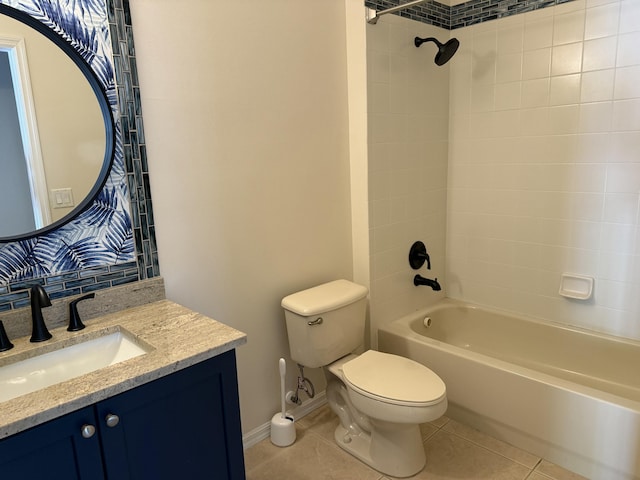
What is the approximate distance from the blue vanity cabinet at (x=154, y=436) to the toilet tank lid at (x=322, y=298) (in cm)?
63

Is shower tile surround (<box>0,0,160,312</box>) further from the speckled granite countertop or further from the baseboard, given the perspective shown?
the baseboard

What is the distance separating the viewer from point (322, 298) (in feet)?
6.85

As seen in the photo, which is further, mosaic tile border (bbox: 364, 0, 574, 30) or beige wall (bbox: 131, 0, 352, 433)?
mosaic tile border (bbox: 364, 0, 574, 30)

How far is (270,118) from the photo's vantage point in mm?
2010

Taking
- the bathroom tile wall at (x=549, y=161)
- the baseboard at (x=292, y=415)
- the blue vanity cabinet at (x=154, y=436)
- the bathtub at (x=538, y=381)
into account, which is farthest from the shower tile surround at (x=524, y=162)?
the blue vanity cabinet at (x=154, y=436)

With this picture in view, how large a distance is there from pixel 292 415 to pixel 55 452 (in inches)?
53.3

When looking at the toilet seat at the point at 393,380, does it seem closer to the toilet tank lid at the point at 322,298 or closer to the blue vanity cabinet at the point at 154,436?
the toilet tank lid at the point at 322,298

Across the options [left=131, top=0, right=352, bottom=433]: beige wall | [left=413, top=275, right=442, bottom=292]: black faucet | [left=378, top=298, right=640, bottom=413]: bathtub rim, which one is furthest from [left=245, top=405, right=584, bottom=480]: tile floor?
[left=413, top=275, right=442, bottom=292]: black faucet

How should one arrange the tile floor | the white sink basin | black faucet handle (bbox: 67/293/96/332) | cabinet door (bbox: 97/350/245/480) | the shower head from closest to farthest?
cabinet door (bbox: 97/350/245/480) < the white sink basin < black faucet handle (bbox: 67/293/96/332) < the tile floor < the shower head

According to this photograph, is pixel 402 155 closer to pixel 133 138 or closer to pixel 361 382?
pixel 361 382

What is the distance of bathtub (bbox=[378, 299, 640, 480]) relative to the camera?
1.82 m

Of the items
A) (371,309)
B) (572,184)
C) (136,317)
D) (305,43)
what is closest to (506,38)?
(572,184)

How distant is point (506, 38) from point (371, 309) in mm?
1624

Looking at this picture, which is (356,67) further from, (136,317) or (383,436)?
(383,436)
